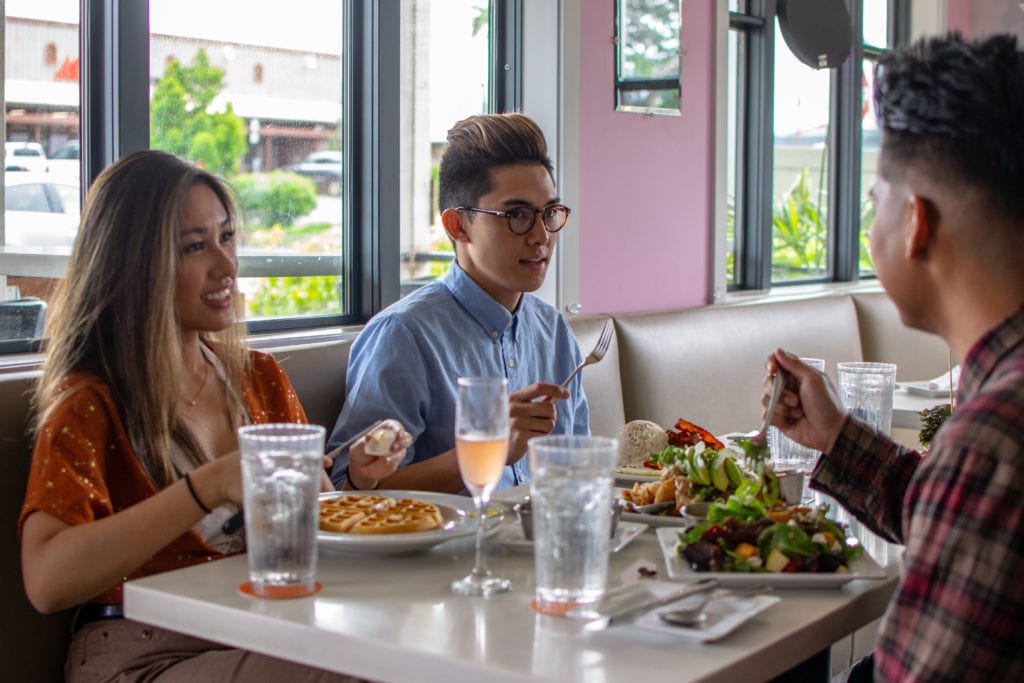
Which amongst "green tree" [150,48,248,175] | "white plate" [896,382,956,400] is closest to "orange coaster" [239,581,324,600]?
"green tree" [150,48,248,175]

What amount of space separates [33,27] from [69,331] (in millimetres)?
1081

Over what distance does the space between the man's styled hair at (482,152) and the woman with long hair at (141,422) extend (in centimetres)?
76

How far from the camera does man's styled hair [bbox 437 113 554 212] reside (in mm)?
2742

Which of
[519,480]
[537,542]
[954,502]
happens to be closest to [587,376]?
[519,480]

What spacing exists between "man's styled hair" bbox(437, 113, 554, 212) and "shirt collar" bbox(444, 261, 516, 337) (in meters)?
0.18

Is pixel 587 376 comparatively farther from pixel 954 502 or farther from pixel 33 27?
pixel 954 502

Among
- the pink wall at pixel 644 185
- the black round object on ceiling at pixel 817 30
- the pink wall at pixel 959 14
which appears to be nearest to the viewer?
the pink wall at pixel 644 185

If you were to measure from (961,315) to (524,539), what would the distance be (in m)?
0.70

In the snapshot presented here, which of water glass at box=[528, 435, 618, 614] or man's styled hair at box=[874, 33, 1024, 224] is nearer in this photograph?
man's styled hair at box=[874, 33, 1024, 224]

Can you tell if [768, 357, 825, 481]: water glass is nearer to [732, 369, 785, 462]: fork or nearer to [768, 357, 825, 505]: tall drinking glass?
[768, 357, 825, 505]: tall drinking glass

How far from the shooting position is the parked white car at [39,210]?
267 cm

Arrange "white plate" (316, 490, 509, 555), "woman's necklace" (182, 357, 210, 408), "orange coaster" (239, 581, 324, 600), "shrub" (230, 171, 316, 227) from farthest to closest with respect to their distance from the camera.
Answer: "shrub" (230, 171, 316, 227)
"woman's necklace" (182, 357, 210, 408)
"white plate" (316, 490, 509, 555)
"orange coaster" (239, 581, 324, 600)

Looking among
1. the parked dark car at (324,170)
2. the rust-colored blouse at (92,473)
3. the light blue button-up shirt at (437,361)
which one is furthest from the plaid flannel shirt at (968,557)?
the parked dark car at (324,170)

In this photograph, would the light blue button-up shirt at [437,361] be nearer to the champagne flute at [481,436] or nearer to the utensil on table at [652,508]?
the utensil on table at [652,508]
